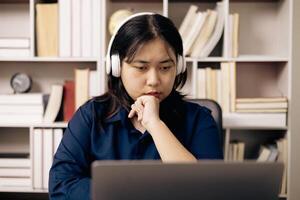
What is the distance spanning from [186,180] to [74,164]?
0.63 meters

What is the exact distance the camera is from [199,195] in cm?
72

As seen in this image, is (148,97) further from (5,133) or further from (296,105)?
(5,133)

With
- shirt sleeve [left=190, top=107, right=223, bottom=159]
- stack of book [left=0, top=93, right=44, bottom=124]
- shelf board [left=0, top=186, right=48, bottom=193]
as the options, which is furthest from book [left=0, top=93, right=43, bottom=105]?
shirt sleeve [left=190, top=107, right=223, bottom=159]

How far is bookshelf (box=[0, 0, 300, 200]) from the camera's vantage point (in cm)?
230

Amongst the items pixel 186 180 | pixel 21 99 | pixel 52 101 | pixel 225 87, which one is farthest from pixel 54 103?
pixel 186 180

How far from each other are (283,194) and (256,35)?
95 centimetres

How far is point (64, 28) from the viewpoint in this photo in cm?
232

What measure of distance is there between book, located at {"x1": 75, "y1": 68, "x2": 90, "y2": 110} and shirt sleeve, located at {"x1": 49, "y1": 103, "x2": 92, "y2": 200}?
0.91 meters

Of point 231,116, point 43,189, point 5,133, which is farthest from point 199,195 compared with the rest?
point 5,133

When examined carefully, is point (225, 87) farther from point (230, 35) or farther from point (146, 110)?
point (146, 110)

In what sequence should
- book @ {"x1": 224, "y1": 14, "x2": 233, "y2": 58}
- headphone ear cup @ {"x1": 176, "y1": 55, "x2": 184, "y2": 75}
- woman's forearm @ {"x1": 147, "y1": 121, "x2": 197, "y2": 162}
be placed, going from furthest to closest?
1. book @ {"x1": 224, "y1": 14, "x2": 233, "y2": 58}
2. headphone ear cup @ {"x1": 176, "y1": 55, "x2": 184, "y2": 75}
3. woman's forearm @ {"x1": 147, "y1": 121, "x2": 197, "y2": 162}

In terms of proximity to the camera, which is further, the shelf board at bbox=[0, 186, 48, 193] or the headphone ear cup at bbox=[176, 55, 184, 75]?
the shelf board at bbox=[0, 186, 48, 193]

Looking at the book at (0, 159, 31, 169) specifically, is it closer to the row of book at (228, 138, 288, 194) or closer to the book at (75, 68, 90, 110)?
the book at (75, 68, 90, 110)

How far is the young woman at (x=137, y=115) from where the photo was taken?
4.04 feet
